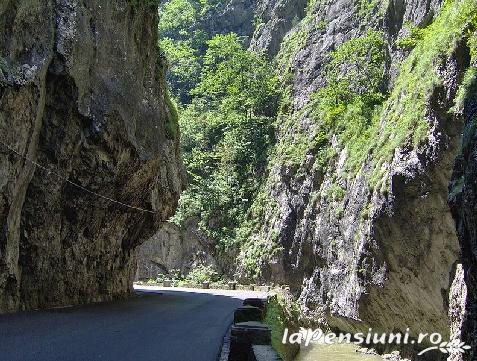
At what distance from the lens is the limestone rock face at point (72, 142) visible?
12.3 m

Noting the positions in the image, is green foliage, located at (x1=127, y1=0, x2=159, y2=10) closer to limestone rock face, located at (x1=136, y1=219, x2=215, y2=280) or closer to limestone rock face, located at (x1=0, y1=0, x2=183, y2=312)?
limestone rock face, located at (x1=0, y1=0, x2=183, y2=312)

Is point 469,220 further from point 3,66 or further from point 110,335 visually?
point 3,66

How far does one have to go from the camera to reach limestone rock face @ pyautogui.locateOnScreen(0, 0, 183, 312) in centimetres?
1233

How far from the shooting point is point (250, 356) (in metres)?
6.06

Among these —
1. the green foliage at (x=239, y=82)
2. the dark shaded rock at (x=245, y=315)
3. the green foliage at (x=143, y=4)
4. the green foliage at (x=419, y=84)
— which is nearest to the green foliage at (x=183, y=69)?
the green foliage at (x=239, y=82)

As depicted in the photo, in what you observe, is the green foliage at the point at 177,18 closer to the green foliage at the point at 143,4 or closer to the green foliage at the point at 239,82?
the green foliage at the point at 239,82

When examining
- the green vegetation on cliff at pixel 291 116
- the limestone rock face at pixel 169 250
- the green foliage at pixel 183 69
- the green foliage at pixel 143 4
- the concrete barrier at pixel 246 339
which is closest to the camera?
the concrete barrier at pixel 246 339

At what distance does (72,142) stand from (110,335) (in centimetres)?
716

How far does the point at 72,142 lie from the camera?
14828 mm

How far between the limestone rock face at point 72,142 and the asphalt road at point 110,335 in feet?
6.49

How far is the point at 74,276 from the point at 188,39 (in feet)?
187

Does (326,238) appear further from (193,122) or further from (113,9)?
(193,122)

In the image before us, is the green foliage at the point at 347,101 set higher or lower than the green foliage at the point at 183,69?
lower

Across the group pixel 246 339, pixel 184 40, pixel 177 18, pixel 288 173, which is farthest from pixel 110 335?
pixel 177 18
